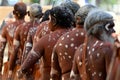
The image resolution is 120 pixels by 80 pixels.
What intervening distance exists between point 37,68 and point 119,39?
3.01 metres

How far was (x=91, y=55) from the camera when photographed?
11.7ft

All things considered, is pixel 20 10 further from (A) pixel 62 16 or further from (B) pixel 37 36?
(A) pixel 62 16

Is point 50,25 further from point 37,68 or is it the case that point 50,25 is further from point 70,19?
point 37,68

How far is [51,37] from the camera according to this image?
4719 mm

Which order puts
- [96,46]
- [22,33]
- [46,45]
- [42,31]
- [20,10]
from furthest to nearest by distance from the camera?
[20,10]
[22,33]
[42,31]
[46,45]
[96,46]

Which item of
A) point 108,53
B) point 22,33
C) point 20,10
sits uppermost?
point 108,53

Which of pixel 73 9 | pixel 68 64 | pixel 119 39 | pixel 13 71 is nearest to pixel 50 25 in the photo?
pixel 73 9

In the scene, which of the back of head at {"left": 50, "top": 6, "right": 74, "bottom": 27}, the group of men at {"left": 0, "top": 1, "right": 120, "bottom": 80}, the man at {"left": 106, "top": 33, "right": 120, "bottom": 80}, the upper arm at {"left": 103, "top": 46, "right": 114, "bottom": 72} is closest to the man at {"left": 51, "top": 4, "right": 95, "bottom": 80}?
the group of men at {"left": 0, "top": 1, "right": 120, "bottom": 80}

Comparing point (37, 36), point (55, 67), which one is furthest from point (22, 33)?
point (55, 67)

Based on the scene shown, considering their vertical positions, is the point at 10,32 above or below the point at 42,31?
below

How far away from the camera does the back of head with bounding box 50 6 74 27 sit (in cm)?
454

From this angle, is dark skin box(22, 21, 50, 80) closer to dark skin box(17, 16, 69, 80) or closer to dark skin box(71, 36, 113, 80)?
dark skin box(17, 16, 69, 80)

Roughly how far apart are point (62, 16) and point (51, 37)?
0.27 metres

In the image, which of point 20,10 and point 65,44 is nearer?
point 65,44
